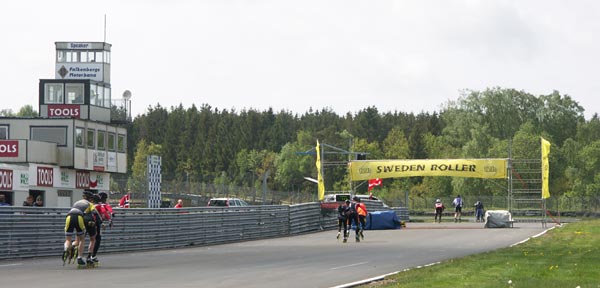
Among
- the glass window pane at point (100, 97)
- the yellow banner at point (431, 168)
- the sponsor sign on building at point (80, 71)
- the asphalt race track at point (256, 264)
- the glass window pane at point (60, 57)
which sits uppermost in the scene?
the glass window pane at point (60, 57)

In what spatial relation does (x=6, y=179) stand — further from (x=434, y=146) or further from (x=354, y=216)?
(x=434, y=146)

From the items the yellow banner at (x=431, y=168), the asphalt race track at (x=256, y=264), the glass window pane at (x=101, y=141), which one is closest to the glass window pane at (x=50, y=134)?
the glass window pane at (x=101, y=141)

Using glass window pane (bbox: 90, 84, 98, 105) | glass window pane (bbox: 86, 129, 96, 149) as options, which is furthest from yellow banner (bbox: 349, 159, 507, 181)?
glass window pane (bbox: 90, 84, 98, 105)

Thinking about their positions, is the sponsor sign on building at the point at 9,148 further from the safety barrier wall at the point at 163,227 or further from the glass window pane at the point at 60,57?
the safety barrier wall at the point at 163,227

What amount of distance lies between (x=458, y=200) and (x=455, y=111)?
238ft

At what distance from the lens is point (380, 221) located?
4903 centimetres

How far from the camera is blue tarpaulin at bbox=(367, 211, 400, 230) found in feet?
160

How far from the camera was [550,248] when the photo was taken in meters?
30.0

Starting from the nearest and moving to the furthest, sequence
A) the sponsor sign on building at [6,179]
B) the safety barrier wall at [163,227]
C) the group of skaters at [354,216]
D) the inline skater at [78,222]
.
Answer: the inline skater at [78,222] < the safety barrier wall at [163,227] < the group of skaters at [354,216] < the sponsor sign on building at [6,179]

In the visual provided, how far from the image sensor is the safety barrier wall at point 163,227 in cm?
2792

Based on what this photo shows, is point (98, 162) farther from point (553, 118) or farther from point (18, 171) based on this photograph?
point (553, 118)

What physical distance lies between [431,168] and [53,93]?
88.4ft

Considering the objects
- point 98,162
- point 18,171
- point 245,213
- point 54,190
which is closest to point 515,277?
point 245,213

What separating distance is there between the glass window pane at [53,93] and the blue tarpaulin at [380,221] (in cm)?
2759
